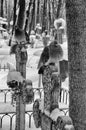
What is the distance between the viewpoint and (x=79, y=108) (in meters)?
3.99

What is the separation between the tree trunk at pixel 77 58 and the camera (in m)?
3.91

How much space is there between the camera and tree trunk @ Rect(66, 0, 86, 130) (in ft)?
12.8

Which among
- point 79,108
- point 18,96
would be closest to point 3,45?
point 18,96

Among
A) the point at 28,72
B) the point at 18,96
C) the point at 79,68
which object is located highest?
the point at 79,68

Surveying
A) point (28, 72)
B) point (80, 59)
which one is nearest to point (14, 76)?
point (80, 59)

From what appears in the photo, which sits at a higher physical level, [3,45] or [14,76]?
[14,76]

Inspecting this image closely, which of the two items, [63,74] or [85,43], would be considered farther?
[63,74]

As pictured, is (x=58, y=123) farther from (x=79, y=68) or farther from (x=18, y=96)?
(x=18, y=96)

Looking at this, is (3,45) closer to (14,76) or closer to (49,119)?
(14,76)

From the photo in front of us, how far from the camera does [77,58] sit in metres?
3.94

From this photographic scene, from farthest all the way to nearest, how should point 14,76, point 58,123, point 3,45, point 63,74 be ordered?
point 3,45
point 63,74
point 14,76
point 58,123

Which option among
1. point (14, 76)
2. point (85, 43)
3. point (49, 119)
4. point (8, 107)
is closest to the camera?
point (49, 119)

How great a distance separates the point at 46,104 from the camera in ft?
12.4

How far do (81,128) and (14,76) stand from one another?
184cm
